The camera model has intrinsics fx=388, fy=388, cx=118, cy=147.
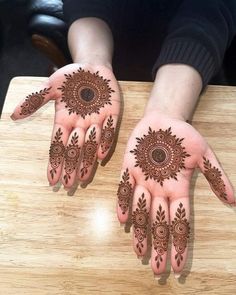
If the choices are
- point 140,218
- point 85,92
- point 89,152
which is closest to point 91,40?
point 85,92

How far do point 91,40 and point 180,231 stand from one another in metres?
0.35

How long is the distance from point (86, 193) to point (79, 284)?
0.12 m

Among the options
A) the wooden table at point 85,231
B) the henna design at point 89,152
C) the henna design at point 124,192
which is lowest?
the wooden table at point 85,231

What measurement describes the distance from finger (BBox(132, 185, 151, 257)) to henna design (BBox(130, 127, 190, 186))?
25mm

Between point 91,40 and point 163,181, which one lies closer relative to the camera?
point 163,181

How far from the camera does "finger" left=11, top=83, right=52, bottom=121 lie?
0.58 metres

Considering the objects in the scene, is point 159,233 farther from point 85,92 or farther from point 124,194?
point 85,92

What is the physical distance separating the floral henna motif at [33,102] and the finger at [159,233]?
0.23 meters

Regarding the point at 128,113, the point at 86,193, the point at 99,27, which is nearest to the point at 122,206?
the point at 86,193

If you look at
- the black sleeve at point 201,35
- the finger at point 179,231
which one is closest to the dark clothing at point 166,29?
the black sleeve at point 201,35

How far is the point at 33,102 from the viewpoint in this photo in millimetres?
584

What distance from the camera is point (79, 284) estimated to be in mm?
473

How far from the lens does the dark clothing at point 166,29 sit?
23.5 inches

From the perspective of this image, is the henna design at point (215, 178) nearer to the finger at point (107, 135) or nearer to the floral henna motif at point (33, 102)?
the finger at point (107, 135)
